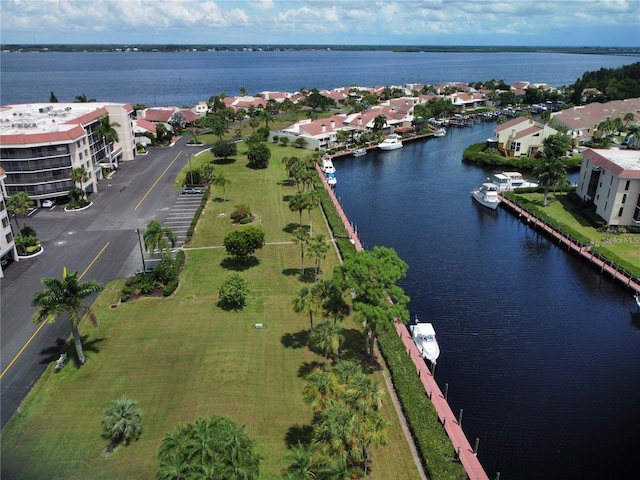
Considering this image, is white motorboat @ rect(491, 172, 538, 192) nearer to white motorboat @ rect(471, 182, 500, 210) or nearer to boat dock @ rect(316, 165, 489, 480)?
white motorboat @ rect(471, 182, 500, 210)

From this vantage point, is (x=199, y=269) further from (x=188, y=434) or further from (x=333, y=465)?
(x=333, y=465)

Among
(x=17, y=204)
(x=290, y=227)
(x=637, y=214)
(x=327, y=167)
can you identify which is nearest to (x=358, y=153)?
(x=327, y=167)

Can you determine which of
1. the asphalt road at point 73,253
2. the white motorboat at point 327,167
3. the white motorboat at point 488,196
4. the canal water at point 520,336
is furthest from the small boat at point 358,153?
the asphalt road at point 73,253

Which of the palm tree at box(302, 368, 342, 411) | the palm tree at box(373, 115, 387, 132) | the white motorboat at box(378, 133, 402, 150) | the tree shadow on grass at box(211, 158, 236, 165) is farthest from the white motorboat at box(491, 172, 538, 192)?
the palm tree at box(302, 368, 342, 411)

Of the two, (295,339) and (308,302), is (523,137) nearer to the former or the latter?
(295,339)

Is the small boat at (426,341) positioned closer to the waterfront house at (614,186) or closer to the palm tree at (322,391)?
the palm tree at (322,391)

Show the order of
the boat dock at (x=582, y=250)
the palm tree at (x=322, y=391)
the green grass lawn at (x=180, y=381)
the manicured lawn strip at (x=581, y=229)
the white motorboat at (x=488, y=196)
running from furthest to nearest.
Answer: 1. the white motorboat at (x=488, y=196)
2. the manicured lawn strip at (x=581, y=229)
3. the boat dock at (x=582, y=250)
4. the green grass lawn at (x=180, y=381)
5. the palm tree at (x=322, y=391)
